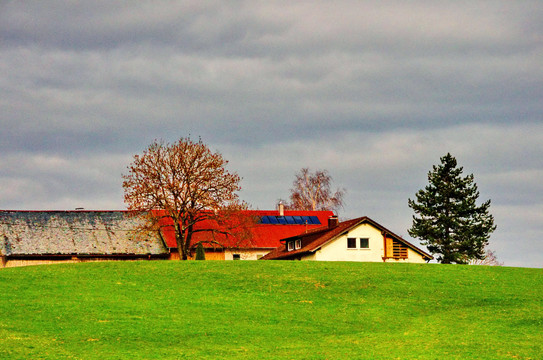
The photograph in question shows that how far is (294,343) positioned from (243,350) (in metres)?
3.01

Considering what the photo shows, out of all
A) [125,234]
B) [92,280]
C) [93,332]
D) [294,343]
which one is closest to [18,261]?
[125,234]

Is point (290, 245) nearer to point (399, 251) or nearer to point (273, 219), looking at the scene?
point (399, 251)

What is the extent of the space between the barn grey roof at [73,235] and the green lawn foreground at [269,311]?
2162 centimetres

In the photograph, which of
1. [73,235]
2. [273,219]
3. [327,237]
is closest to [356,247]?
[327,237]

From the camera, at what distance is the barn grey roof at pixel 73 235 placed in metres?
75.8

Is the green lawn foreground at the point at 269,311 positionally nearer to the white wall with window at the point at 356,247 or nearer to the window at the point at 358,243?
the white wall with window at the point at 356,247

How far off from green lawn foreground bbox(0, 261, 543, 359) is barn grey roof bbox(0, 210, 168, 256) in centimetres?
2162

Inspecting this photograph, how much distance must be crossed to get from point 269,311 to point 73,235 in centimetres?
4663

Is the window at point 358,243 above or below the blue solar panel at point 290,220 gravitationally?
below

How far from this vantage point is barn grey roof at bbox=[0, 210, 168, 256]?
7581 centimetres

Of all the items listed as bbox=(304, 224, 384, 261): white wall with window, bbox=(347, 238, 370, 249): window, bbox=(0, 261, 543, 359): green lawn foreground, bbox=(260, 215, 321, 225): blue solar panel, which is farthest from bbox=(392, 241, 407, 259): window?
bbox=(260, 215, 321, 225): blue solar panel

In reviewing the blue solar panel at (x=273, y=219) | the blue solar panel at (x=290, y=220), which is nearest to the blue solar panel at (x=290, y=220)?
the blue solar panel at (x=290, y=220)

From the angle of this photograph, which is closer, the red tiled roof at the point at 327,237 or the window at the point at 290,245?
the red tiled roof at the point at 327,237

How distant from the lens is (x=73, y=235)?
78875 mm
